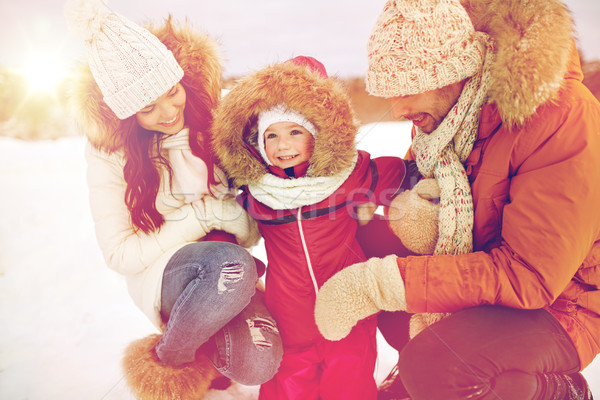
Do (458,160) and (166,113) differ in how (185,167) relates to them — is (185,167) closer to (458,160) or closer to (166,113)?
(166,113)

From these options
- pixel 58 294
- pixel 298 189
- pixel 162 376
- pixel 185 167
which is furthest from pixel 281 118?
pixel 58 294

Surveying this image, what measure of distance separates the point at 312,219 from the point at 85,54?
911 mm

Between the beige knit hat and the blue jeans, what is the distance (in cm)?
73

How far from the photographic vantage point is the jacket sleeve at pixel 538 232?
775mm

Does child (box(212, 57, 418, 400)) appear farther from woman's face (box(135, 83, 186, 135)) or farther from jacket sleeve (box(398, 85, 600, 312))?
jacket sleeve (box(398, 85, 600, 312))

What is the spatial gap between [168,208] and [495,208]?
3.44 feet

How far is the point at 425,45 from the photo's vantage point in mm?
900

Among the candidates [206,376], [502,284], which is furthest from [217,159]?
[502,284]

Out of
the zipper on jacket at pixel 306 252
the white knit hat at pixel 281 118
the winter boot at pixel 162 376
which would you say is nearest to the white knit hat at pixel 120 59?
the white knit hat at pixel 281 118

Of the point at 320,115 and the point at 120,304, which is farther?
the point at 120,304

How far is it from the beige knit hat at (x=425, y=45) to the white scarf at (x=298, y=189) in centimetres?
32

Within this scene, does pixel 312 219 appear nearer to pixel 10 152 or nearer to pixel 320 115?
pixel 320 115

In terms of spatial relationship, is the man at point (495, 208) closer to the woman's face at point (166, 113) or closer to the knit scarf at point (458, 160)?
the knit scarf at point (458, 160)

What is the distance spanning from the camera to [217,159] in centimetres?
125
